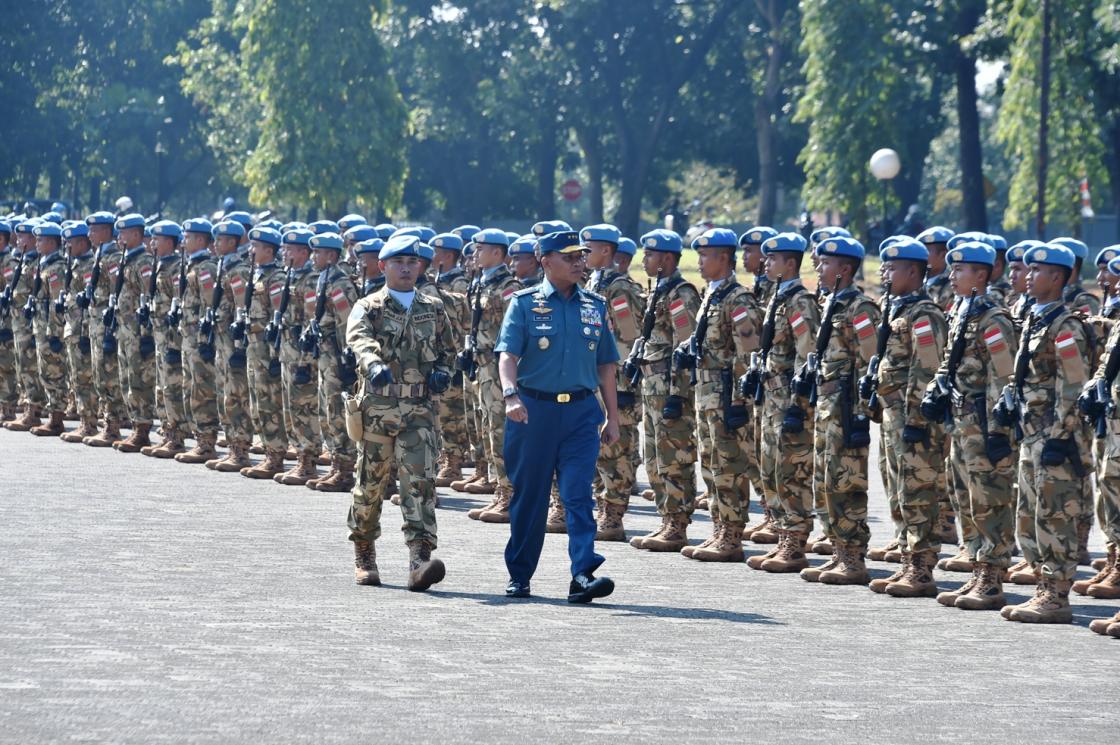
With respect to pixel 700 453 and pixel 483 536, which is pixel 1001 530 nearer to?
pixel 700 453

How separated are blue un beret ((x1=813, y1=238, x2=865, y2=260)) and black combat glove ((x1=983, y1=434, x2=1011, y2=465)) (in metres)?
1.52

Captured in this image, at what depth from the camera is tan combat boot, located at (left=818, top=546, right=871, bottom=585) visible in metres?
11.9

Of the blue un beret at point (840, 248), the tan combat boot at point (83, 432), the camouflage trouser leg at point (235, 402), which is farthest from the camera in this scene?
the tan combat boot at point (83, 432)

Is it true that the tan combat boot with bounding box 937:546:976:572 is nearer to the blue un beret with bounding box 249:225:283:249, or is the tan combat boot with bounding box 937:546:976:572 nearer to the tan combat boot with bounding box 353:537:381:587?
the tan combat boot with bounding box 353:537:381:587

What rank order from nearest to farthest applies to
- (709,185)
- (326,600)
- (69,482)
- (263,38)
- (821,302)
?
(326,600) < (821,302) < (69,482) < (263,38) < (709,185)

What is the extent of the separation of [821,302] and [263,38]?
35507 mm

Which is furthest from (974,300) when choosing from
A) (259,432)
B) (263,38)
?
(263,38)

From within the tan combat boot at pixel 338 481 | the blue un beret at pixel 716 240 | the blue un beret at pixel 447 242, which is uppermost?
the blue un beret at pixel 447 242

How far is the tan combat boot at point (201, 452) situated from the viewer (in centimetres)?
1803

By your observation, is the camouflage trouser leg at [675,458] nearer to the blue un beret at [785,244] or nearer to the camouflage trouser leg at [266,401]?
the blue un beret at [785,244]

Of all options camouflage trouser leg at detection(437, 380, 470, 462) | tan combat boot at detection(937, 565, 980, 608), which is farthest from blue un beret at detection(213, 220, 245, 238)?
tan combat boot at detection(937, 565, 980, 608)

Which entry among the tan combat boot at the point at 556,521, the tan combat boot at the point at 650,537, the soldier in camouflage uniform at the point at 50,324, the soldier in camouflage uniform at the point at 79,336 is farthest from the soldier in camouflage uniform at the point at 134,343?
the tan combat boot at the point at 650,537

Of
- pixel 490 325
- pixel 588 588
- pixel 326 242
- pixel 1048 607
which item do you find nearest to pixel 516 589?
pixel 588 588

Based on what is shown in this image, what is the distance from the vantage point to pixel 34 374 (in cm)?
2091
